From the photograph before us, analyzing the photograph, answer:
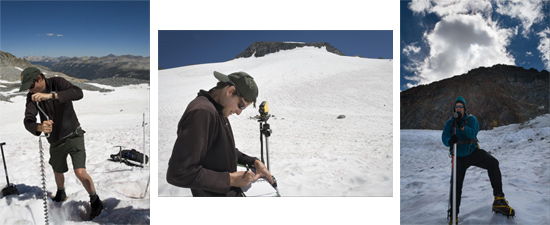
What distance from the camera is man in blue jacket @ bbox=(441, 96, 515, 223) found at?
3092mm

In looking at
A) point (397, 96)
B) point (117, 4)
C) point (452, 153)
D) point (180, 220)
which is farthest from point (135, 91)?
point (452, 153)

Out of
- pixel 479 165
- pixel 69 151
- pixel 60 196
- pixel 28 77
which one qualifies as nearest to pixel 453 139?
pixel 479 165

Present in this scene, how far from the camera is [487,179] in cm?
336

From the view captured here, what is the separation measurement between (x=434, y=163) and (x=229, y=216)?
6.72 feet

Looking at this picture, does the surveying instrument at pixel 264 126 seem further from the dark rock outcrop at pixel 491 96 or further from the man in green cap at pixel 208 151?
the dark rock outcrop at pixel 491 96

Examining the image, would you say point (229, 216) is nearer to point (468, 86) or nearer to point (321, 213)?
point (321, 213)

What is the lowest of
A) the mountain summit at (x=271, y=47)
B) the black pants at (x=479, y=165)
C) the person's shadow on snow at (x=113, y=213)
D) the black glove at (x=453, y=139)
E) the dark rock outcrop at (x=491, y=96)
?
the person's shadow on snow at (x=113, y=213)

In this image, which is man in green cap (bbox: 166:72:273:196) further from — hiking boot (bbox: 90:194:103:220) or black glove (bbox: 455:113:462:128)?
black glove (bbox: 455:113:462:128)

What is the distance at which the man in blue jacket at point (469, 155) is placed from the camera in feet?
10.1

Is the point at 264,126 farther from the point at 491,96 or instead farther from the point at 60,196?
the point at 491,96

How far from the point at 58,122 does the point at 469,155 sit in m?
3.26

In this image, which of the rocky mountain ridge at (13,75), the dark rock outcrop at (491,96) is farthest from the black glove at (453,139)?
the rocky mountain ridge at (13,75)

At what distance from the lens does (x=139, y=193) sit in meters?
3.85

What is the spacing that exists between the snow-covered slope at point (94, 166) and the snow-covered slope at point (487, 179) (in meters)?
2.57
